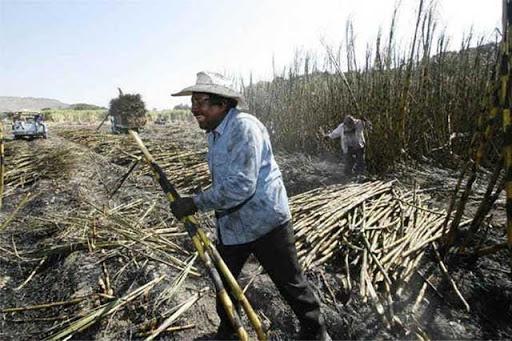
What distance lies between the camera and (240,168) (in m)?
1.97

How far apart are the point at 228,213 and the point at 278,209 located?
30cm

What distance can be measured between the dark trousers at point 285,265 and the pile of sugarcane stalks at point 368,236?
0.77 m

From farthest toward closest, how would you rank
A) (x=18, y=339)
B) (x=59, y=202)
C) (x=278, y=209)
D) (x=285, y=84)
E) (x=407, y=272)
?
(x=285, y=84), (x=59, y=202), (x=407, y=272), (x=18, y=339), (x=278, y=209)

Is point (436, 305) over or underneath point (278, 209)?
underneath

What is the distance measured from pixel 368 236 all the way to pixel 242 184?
2106 mm

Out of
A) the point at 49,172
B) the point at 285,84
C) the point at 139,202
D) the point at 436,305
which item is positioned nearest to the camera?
the point at 436,305

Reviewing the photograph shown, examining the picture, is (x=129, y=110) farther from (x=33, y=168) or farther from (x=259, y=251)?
(x=259, y=251)

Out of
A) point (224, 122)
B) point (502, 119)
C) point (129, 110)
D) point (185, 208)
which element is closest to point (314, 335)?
point (185, 208)

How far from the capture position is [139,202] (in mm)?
5055

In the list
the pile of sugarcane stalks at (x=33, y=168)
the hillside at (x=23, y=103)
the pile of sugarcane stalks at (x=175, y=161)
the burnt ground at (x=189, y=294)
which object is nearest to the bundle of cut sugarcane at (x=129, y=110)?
the pile of sugarcane stalks at (x=175, y=161)

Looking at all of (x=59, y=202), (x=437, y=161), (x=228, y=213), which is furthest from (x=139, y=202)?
(x=437, y=161)

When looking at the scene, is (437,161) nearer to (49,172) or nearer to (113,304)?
(113,304)

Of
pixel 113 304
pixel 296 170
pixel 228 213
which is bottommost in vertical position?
pixel 296 170

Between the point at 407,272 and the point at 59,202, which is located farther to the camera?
the point at 59,202
